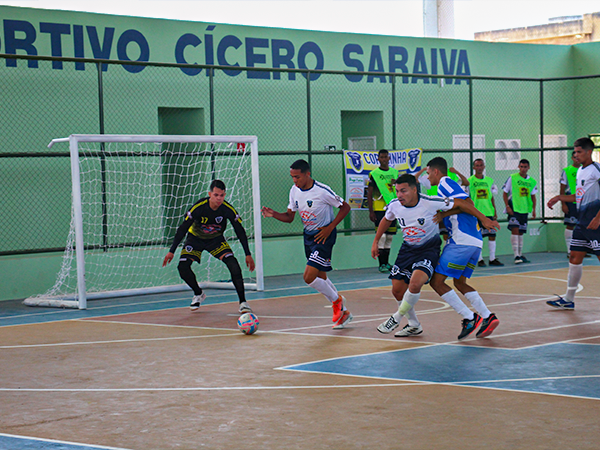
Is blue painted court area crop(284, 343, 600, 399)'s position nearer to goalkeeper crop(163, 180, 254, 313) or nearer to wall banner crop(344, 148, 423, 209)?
goalkeeper crop(163, 180, 254, 313)

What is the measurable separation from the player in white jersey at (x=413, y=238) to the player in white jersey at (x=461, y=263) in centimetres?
11

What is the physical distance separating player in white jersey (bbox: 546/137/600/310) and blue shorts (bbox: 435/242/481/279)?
227 centimetres

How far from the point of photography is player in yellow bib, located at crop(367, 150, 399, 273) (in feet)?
49.3

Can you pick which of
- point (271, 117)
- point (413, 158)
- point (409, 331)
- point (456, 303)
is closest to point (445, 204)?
point (456, 303)

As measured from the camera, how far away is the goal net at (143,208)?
12867 mm

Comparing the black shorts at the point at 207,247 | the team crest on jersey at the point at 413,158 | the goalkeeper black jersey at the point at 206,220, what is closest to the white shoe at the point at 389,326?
the goalkeeper black jersey at the point at 206,220

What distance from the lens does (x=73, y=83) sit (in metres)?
13.8

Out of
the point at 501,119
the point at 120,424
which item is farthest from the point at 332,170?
the point at 120,424

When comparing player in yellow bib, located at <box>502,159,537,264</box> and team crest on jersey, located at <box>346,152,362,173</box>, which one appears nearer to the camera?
team crest on jersey, located at <box>346,152,362,173</box>

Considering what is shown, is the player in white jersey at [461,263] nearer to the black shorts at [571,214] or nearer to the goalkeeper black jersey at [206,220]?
the goalkeeper black jersey at [206,220]

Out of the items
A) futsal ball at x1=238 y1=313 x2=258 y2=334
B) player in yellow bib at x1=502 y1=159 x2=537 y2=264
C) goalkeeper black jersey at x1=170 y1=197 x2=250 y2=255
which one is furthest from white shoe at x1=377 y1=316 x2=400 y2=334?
player in yellow bib at x1=502 y1=159 x2=537 y2=264

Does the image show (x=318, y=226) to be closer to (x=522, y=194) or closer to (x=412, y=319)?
(x=412, y=319)

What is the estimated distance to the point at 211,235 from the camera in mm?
10703

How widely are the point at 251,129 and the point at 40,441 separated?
37.3ft
